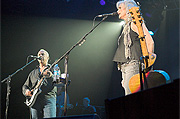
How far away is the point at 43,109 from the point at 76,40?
10.9 feet

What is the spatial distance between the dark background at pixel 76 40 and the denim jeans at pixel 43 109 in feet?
7.20

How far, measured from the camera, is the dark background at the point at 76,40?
5371mm

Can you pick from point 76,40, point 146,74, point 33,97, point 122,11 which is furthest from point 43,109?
point 76,40

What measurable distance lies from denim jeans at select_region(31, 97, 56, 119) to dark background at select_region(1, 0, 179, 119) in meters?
2.19

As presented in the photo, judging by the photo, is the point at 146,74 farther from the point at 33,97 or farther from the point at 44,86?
the point at 33,97

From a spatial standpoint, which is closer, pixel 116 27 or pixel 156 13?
pixel 156 13

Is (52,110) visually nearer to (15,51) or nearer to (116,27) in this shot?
(15,51)

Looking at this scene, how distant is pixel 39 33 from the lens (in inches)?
227

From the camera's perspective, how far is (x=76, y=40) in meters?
6.25

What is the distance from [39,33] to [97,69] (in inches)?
96.0

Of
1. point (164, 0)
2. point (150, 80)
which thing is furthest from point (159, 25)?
point (150, 80)

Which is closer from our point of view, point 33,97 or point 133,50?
point 133,50

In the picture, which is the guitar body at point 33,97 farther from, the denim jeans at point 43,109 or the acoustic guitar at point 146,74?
the acoustic guitar at point 146,74

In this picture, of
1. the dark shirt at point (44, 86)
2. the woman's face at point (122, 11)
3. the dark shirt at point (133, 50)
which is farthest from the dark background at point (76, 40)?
the dark shirt at point (133, 50)
